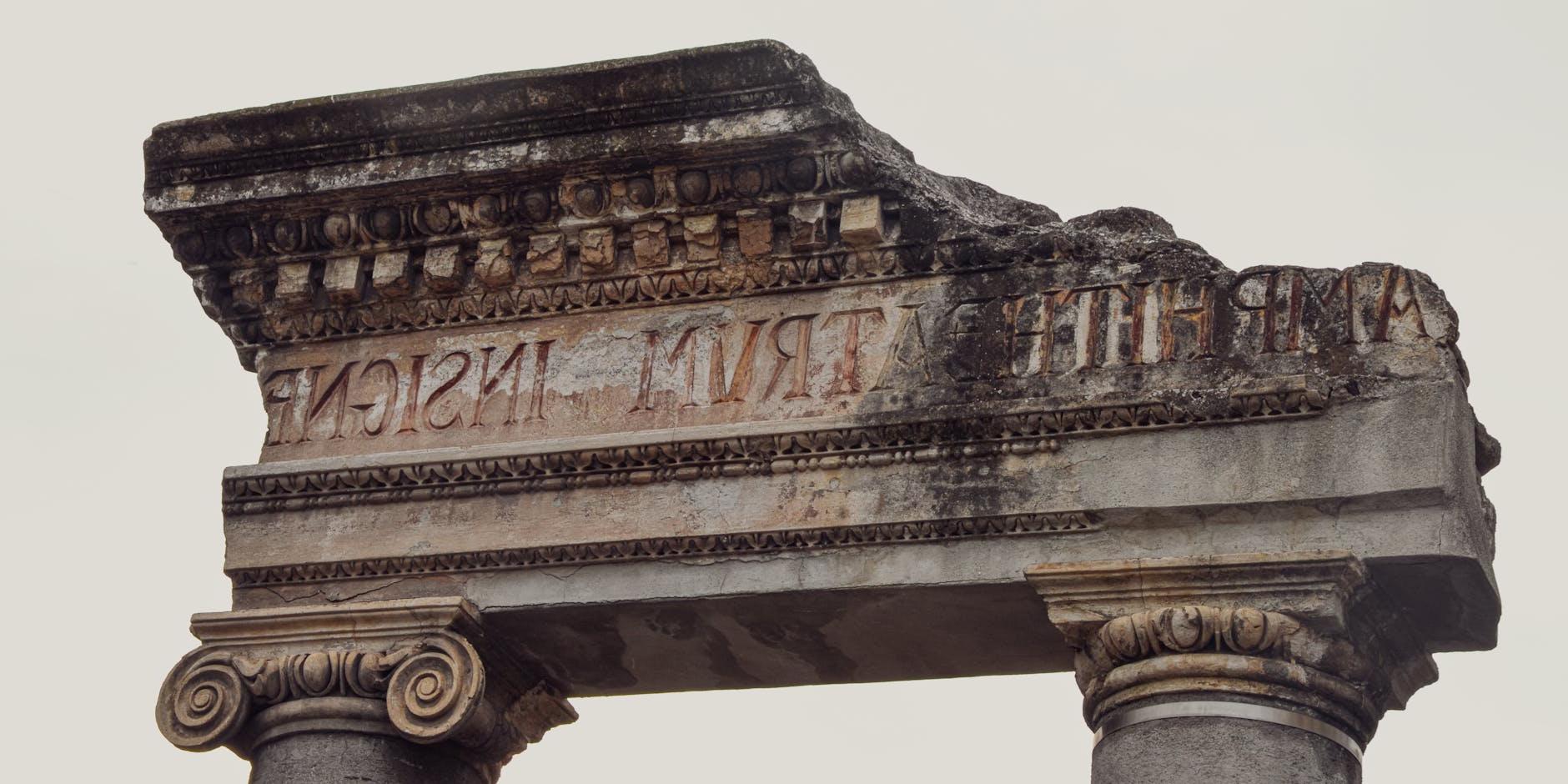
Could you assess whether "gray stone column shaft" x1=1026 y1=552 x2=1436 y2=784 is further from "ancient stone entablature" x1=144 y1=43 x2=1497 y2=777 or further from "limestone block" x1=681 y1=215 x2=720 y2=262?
"limestone block" x1=681 y1=215 x2=720 y2=262

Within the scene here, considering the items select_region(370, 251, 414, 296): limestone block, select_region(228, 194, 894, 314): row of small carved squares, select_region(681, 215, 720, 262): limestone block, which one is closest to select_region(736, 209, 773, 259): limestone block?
select_region(228, 194, 894, 314): row of small carved squares

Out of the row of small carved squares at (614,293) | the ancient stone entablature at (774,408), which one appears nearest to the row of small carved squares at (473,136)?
the ancient stone entablature at (774,408)

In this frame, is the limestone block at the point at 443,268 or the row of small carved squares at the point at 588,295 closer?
the row of small carved squares at the point at 588,295

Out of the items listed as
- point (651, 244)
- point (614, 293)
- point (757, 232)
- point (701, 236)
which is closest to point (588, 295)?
point (614, 293)

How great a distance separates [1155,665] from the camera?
7.40 m

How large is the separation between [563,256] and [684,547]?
1353mm

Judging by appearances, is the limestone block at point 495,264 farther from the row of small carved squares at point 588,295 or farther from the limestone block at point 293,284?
the limestone block at point 293,284

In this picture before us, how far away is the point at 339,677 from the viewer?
27.5ft

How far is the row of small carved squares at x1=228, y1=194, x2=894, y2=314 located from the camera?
8.52 m

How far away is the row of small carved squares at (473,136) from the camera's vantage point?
8562 mm

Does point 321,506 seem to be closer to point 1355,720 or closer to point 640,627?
point 640,627

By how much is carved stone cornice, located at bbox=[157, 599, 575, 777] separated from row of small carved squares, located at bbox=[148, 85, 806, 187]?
1.79m

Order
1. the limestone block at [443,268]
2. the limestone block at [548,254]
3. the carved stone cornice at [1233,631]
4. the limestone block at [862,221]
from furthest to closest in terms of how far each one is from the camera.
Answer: the limestone block at [443,268] < the limestone block at [548,254] < the limestone block at [862,221] < the carved stone cornice at [1233,631]

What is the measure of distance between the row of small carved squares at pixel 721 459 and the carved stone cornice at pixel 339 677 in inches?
18.9
